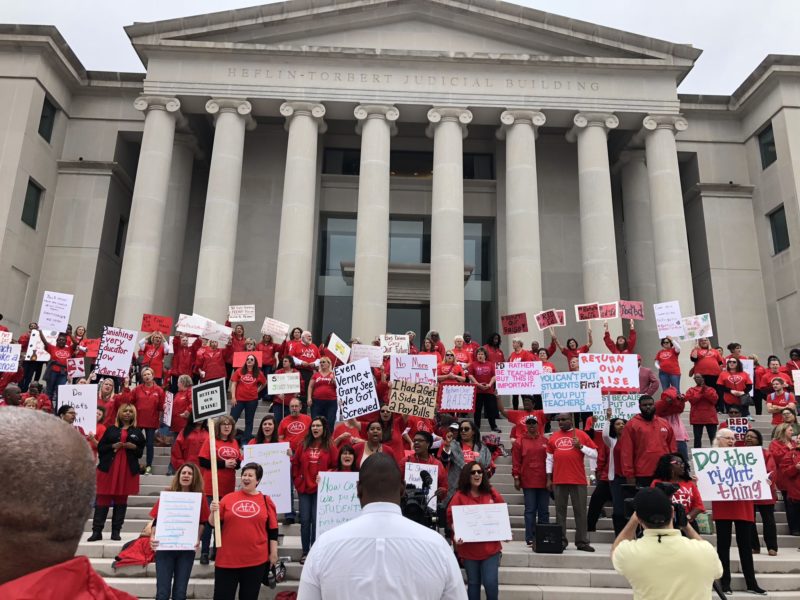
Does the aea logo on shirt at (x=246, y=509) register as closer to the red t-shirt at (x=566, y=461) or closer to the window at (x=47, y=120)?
the red t-shirt at (x=566, y=461)

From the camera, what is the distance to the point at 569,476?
33.8ft

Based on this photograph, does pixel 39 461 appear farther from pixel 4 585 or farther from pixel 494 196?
pixel 494 196

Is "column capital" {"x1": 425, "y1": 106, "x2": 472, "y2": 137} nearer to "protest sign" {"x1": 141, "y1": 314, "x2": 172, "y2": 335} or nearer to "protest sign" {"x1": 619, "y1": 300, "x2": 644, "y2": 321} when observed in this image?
"protest sign" {"x1": 619, "y1": 300, "x2": 644, "y2": 321}

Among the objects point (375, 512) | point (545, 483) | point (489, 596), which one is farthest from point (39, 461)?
point (545, 483)

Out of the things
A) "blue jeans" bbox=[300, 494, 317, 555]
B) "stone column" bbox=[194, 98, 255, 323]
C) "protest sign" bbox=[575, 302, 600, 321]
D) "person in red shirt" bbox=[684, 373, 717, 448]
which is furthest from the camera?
"stone column" bbox=[194, 98, 255, 323]

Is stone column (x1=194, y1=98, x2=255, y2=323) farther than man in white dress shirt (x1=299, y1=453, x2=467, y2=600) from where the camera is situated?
Yes

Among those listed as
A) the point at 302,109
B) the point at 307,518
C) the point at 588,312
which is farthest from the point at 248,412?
the point at 302,109

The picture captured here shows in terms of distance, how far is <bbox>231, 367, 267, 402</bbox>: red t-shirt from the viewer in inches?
563

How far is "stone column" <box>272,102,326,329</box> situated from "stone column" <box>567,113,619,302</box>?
1064 centimetres

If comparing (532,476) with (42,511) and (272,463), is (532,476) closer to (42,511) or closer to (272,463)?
(272,463)

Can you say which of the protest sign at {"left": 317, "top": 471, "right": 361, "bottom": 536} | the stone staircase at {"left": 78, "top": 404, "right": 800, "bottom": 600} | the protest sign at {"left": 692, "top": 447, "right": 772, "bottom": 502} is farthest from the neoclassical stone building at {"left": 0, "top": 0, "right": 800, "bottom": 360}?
the protest sign at {"left": 317, "top": 471, "right": 361, "bottom": 536}

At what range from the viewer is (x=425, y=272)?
28.4 metres

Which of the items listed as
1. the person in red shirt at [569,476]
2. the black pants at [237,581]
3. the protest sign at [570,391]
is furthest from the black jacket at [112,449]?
the protest sign at [570,391]

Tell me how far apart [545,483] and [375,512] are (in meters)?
7.55
